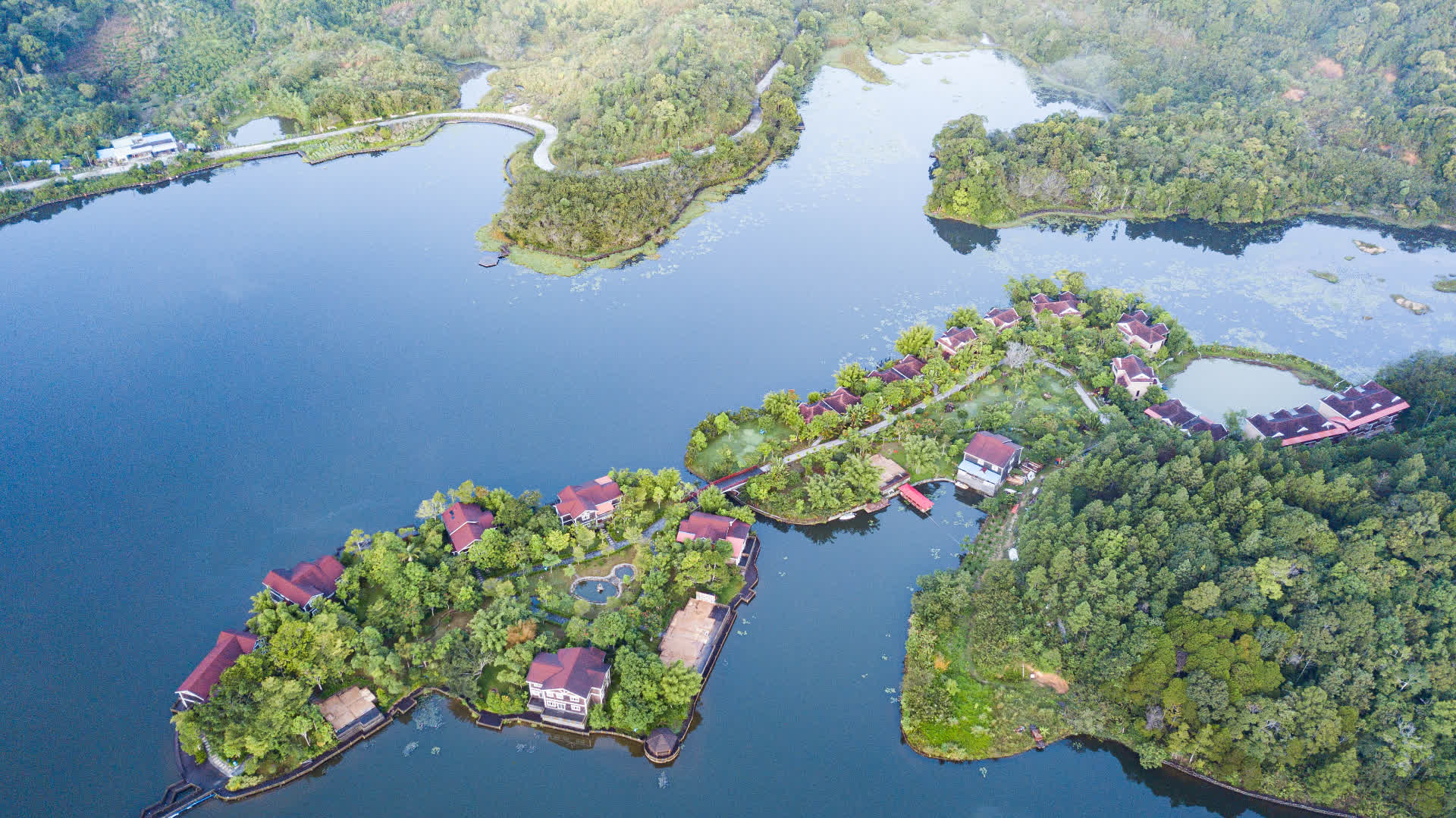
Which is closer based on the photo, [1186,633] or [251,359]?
[1186,633]

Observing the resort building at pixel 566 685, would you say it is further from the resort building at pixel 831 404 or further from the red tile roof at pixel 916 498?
the resort building at pixel 831 404

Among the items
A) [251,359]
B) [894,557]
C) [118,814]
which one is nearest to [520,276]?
[251,359]

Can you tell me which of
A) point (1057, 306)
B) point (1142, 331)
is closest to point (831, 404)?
point (1057, 306)

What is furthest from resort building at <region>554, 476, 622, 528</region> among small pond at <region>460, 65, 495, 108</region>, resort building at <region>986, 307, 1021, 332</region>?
small pond at <region>460, 65, 495, 108</region>

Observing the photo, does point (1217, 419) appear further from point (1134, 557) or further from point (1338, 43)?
point (1338, 43)

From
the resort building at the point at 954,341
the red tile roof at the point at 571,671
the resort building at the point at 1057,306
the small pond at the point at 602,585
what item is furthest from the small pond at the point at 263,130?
the resort building at the point at 1057,306

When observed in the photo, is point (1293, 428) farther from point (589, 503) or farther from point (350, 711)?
point (350, 711)

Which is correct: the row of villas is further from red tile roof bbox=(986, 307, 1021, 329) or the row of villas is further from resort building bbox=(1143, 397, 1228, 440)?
red tile roof bbox=(986, 307, 1021, 329)
